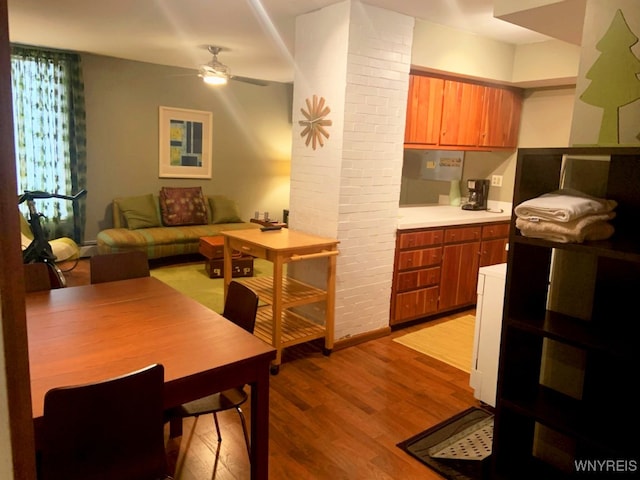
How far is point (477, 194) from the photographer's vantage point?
16.0 ft

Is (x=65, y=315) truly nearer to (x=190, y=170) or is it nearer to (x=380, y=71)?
(x=380, y=71)

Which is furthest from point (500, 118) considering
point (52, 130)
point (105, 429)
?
point (52, 130)

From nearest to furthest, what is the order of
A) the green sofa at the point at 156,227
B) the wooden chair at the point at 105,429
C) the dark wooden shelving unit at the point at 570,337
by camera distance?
the wooden chair at the point at 105,429 → the dark wooden shelving unit at the point at 570,337 → the green sofa at the point at 156,227

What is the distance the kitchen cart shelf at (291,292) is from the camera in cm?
328

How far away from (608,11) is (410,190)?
3150 millimetres

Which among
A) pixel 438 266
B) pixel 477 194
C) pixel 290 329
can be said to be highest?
pixel 477 194

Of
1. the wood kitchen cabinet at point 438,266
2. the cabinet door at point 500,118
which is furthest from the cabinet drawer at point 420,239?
the cabinet door at point 500,118

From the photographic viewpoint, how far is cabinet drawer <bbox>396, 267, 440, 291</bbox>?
3.88 metres

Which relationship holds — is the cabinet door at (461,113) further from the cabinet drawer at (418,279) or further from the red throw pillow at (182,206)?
the red throw pillow at (182,206)

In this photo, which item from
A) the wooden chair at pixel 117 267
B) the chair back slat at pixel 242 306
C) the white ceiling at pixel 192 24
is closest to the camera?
the chair back slat at pixel 242 306

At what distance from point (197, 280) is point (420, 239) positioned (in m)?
2.51

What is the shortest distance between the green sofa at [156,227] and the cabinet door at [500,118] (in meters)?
3.24

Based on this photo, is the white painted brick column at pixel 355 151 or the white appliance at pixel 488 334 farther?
the white painted brick column at pixel 355 151

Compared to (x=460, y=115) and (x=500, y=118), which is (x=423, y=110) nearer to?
A: (x=460, y=115)
